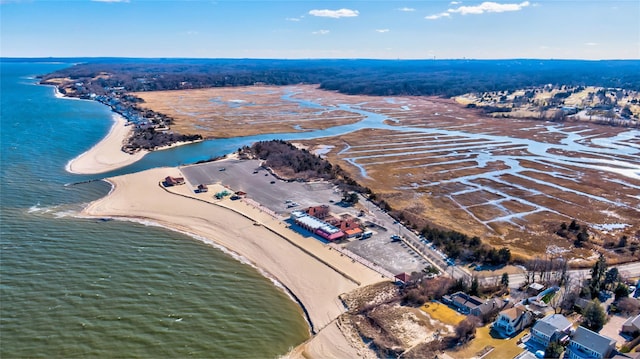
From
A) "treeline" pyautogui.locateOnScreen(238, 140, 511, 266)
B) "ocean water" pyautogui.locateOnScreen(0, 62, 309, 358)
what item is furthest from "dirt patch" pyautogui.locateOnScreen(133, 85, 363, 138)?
"ocean water" pyautogui.locateOnScreen(0, 62, 309, 358)

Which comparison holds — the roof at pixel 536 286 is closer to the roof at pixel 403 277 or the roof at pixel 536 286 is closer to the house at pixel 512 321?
the house at pixel 512 321

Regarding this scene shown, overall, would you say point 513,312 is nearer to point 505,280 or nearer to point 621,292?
point 505,280

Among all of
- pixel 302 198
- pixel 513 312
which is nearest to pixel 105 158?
pixel 302 198

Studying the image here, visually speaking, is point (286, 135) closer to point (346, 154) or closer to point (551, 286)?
point (346, 154)

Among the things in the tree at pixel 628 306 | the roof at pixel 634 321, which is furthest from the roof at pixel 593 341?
the tree at pixel 628 306

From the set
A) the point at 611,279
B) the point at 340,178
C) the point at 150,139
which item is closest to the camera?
the point at 611,279

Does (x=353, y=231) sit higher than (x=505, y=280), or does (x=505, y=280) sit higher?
(x=353, y=231)

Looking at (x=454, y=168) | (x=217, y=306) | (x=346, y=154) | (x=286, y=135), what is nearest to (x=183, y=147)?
(x=286, y=135)

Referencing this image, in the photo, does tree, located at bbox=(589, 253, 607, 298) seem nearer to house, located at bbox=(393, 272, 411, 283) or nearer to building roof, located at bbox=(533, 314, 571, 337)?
building roof, located at bbox=(533, 314, 571, 337)
